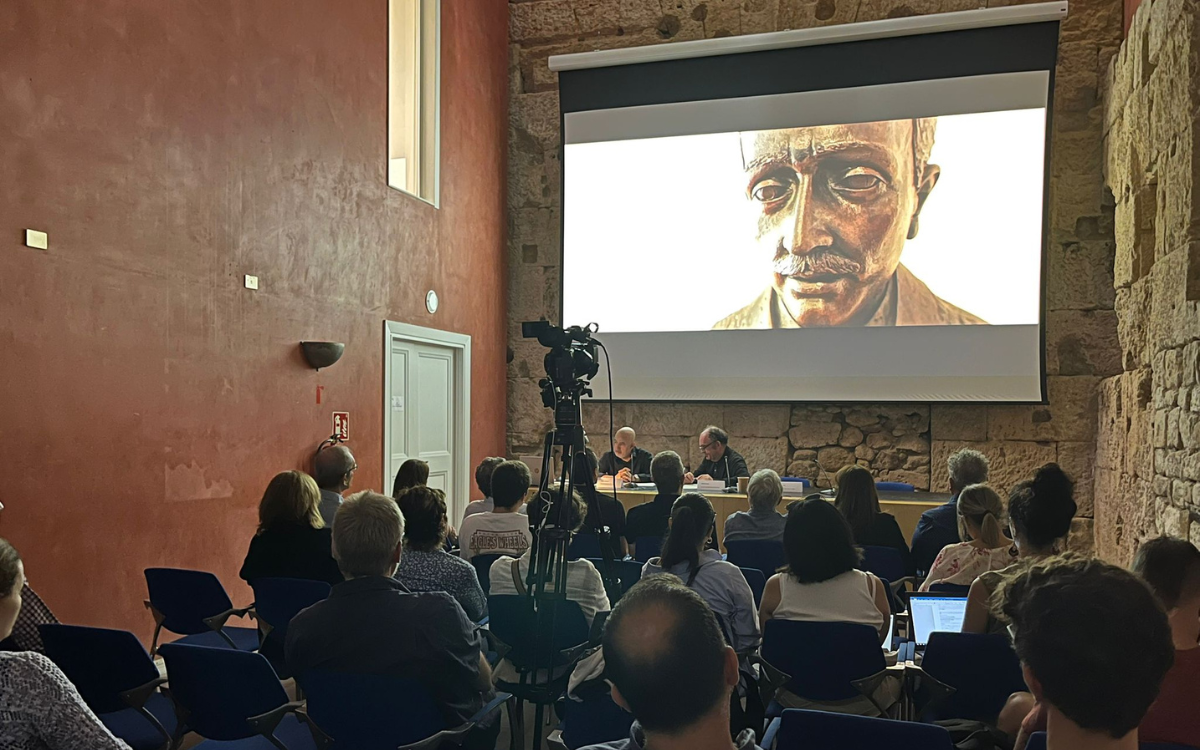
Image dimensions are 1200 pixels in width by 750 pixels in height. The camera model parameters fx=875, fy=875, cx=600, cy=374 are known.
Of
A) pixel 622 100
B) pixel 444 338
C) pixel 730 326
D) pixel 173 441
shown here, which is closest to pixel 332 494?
pixel 173 441

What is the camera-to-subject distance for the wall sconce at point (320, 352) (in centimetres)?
530

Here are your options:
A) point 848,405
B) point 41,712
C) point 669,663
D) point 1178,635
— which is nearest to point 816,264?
point 848,405

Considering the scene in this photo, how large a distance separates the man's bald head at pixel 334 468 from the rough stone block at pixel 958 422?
4.79 metres

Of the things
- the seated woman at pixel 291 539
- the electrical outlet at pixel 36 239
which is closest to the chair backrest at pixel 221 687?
the seated woman at pixel 291 539

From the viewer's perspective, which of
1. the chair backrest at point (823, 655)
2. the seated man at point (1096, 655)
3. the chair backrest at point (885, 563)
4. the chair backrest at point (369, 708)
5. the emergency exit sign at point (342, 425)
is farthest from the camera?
the emergency exit sign at point (342, 425)

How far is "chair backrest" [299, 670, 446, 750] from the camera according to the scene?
207cm

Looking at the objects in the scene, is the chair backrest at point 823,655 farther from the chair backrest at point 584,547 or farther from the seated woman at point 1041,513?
the chair backrest at point 584,547

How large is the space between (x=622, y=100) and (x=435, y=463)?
3605mm

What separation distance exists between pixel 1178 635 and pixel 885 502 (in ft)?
14.7

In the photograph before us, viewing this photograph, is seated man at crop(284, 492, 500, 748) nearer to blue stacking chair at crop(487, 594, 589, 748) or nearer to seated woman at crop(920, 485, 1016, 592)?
blue stacking chair at crop(487, 594, 589, 748)

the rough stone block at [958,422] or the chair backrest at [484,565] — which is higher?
the rough stone block at [958,422]

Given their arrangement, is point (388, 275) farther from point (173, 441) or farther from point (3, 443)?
point (3, 443)

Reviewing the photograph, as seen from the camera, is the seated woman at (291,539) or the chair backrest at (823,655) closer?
the chair backrest at (823,655)

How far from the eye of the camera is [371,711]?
6.84 feet
